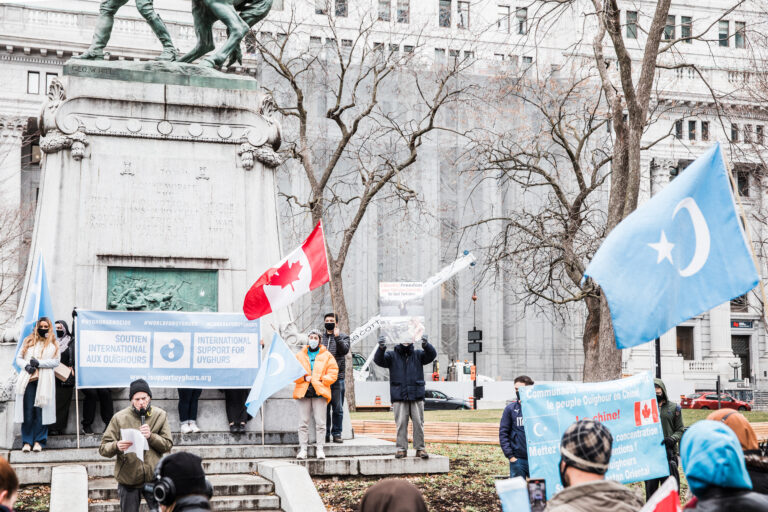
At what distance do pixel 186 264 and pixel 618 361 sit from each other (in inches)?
362

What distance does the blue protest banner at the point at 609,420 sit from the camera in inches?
320

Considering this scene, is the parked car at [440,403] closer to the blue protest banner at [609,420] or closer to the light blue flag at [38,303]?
the light blue flag at [38,303]

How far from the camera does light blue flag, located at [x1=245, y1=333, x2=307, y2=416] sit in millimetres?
12086

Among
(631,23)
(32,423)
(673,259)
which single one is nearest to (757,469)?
(673,259)

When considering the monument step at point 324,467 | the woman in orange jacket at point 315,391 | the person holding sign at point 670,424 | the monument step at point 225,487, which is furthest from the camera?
the woman in orange jacket at point 315,391

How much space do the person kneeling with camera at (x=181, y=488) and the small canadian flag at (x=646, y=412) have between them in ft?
15.6

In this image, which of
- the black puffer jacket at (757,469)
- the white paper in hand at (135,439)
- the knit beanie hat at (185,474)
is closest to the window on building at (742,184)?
the white paper in hand at (135,439)

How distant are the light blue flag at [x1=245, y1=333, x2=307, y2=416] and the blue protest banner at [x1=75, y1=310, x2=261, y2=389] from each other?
42.7 inches

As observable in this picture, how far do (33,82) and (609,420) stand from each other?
50.0 meters

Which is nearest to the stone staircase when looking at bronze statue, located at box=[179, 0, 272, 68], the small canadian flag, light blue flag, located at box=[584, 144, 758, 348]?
the small canadian flag

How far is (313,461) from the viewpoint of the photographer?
12336mm

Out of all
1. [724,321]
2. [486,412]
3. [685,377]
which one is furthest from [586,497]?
[724,321]

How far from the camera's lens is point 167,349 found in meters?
13.0

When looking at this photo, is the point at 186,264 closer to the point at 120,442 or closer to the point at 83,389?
the point at 83,389
